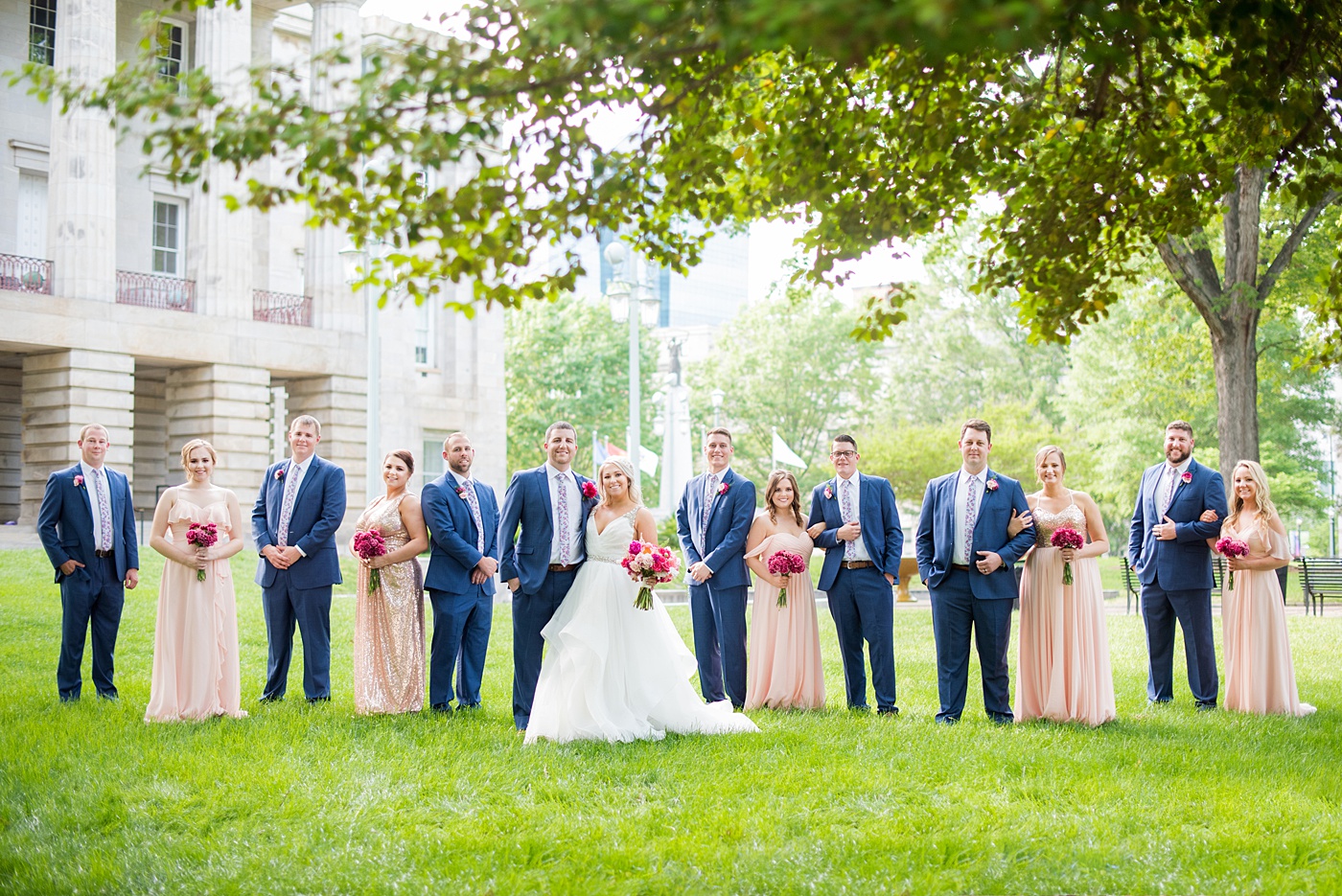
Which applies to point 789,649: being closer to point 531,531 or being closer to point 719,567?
point 719,567

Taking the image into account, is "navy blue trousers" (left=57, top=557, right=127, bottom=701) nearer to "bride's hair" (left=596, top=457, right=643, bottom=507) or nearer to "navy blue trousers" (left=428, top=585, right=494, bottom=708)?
"navy blue trousers" (left=428, top=585, right=494, bottom=708)

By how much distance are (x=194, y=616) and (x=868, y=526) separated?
5923 millimetres

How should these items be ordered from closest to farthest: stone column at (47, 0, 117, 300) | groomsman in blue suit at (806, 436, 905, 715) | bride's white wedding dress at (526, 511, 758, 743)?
bride's white wedding dress at (526, 511, 758, 743) < groomsman in blue suit at (806, 436, 905, 715) < stone column at (47, 0, 117, 300)

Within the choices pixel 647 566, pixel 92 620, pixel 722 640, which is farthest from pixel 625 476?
pixel 92 620

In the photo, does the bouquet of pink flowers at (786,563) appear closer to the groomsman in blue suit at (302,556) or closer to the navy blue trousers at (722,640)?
the navy blue trousers at (722,640)

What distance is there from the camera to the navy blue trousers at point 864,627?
1131 cm

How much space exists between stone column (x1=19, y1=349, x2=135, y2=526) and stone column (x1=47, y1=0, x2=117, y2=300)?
5.68 ft

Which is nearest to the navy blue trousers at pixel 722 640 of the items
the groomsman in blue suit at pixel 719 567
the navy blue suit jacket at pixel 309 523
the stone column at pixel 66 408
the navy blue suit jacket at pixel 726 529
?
the groomsman in blue suit at pixel 719 567

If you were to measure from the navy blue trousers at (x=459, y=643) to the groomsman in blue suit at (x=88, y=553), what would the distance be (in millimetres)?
3033

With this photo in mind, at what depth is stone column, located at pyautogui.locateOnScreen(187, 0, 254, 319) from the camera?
111ft

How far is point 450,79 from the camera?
579 cm

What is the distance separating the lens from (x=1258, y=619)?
11.5 m

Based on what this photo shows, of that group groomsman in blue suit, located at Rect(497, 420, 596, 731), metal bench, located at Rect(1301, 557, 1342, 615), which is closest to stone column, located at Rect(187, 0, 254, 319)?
groomsman in blue suit, located at Rect(497, 420, 596, 731)

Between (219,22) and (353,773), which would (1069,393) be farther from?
(353,773)
